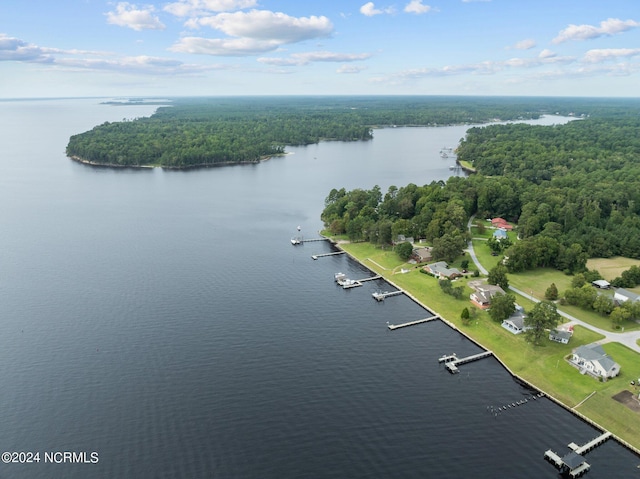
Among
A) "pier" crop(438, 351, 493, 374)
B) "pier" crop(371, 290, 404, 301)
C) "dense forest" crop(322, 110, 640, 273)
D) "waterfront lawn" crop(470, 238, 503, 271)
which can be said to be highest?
"dense forest" crop(322, 110, 640, 273)

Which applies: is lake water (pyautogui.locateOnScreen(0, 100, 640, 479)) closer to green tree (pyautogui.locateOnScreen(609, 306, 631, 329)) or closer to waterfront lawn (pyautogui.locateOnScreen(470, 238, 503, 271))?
green tree (pyautogui.locateOnScreen(609, 306, 631, 329))

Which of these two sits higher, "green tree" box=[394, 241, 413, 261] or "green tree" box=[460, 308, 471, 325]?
"green tree" box=[394, 241, 413, 261]

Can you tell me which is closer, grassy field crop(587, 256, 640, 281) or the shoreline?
grassy field crop(587, 256, 640, 281)

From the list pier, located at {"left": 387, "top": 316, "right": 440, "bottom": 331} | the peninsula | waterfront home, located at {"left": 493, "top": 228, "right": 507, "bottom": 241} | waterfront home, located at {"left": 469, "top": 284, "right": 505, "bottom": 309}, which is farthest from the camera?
waterfront home, located at {"left": 493, "top": 228, "right": 507, "bottom": 241}

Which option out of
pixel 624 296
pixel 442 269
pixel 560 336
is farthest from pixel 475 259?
pixel 560 336

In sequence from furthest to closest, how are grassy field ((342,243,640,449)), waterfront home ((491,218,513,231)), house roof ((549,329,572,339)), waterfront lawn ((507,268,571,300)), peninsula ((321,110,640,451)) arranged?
waterfront home ((491,218,513,231))
waterfront lawn ((507,268,571,300))
house roof ((549,329,572,339))
peninsula ((321,110,640,451))
grassy field ((342,243,640,449))

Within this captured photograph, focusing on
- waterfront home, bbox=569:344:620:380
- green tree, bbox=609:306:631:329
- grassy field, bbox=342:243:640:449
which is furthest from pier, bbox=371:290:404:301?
green tree, bbox=609:306:631:329
